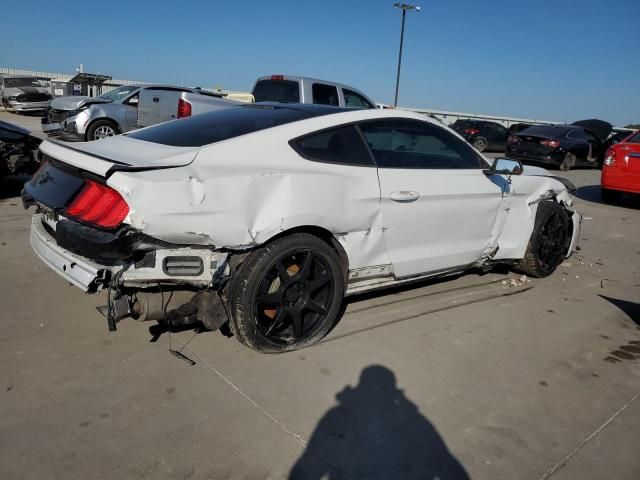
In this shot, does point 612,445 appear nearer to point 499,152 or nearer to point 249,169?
point 249,169

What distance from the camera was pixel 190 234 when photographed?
103 inches

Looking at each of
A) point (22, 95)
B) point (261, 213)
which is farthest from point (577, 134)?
point (22, 95)

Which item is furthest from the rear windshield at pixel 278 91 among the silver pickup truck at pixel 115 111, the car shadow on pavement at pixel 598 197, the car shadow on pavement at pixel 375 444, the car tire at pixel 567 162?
the car tire at pixel 567 162

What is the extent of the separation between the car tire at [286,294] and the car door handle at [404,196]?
1.89 ft

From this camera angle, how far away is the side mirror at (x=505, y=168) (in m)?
4.09

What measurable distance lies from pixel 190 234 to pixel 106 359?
100cm

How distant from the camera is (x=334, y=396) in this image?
276cm

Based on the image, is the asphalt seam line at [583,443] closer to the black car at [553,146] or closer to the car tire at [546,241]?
the car tire at [546,241]

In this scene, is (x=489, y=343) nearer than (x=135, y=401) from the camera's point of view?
No

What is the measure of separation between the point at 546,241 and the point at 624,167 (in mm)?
5445

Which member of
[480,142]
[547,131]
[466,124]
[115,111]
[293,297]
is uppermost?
[466,124]

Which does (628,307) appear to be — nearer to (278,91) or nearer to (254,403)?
(254,403)

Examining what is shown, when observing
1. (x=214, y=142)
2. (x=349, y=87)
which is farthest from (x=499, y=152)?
(x=214, y=142)

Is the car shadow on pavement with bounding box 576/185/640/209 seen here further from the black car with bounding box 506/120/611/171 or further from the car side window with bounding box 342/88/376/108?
the car side window with bounding box 342/88/376/108
